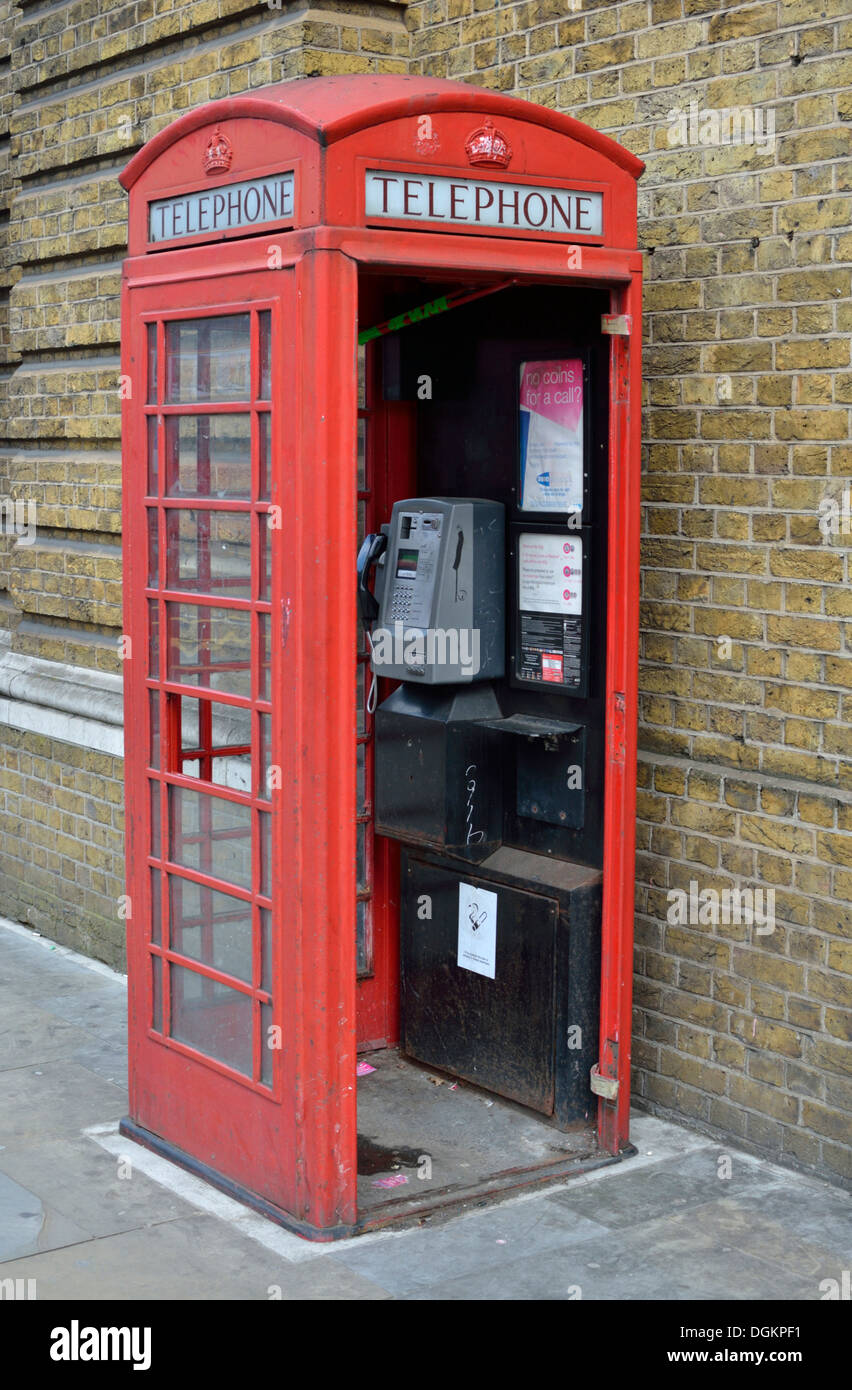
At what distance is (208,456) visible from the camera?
15.8 ft

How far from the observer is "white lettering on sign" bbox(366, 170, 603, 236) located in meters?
4.41

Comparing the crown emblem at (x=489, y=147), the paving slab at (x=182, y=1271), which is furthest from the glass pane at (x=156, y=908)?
the crown emblem at (x=489, y=147)

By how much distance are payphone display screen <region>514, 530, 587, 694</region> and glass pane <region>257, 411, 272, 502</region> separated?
1.09 meters

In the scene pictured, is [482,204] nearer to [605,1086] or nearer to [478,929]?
[478,929]

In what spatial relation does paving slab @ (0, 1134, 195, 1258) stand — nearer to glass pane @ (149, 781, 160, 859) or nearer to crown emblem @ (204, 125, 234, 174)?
glass pane @ (149, 781, 160, 859)

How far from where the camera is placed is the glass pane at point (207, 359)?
461 centimetres

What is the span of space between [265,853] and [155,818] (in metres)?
0.65

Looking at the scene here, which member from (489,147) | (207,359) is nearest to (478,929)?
(207,359)

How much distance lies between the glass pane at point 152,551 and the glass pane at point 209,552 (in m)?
0.07

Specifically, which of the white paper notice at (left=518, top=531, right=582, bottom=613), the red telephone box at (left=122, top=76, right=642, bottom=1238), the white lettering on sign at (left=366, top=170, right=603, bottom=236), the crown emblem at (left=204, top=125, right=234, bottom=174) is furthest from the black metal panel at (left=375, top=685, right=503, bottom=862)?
the crown emblem at (left=204, top=125, right=234, bottom=174)

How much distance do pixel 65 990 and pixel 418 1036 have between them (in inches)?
75.9

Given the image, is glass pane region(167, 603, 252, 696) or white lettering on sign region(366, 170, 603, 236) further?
glass pane region(167, 603, 252, 696)

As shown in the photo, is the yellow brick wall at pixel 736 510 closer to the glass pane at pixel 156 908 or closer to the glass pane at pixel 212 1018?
the glass pane at pixel 212 1018

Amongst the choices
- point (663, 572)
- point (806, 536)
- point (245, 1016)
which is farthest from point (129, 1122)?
point (806, 536)
